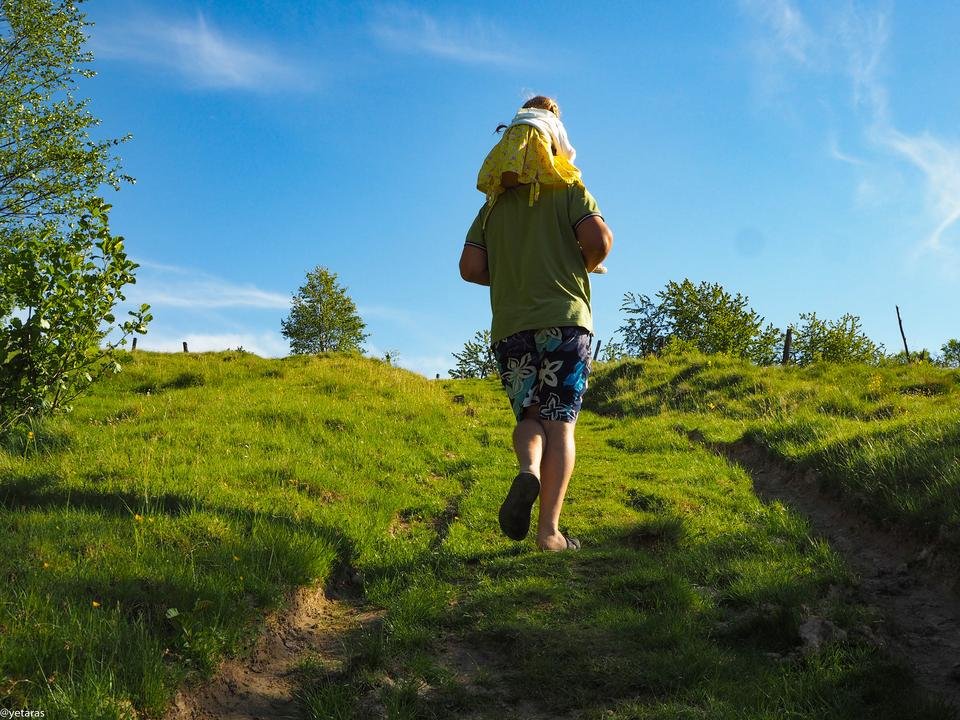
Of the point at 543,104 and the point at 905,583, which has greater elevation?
the point at 543,104

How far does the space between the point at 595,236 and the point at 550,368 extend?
0.96m

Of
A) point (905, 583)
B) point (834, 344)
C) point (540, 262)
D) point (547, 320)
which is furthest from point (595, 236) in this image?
point (834, 344)

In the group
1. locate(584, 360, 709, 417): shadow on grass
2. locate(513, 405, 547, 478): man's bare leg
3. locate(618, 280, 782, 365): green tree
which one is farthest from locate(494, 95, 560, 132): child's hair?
locate(618, 280, 782, 365): green tree

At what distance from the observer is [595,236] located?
4805 mm

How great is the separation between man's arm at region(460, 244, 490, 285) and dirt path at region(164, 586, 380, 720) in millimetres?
2458

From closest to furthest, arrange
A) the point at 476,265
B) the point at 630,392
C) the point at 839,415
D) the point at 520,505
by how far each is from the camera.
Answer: the point at 520,505 < the point at 476,265 < the point at 839,415 < the point at 630,392

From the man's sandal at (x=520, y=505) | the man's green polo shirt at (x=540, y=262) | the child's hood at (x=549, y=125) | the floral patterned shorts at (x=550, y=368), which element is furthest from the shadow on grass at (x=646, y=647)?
the child's hood at (x=549, y=125)

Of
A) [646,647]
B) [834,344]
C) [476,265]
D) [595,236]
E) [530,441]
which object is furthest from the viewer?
[834,344]

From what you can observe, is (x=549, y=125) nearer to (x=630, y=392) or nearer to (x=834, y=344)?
(x=630, y=392)

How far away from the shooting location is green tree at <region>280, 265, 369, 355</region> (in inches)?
2339

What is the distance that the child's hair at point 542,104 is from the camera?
5312 millimetres

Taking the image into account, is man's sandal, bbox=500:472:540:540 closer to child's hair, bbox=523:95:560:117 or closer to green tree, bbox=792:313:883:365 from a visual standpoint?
child's hair, bbox=523:95:560:117

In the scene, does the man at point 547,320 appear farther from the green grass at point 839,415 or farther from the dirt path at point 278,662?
the green grass at point 839,415

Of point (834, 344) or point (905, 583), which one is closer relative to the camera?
point (905, 583)
